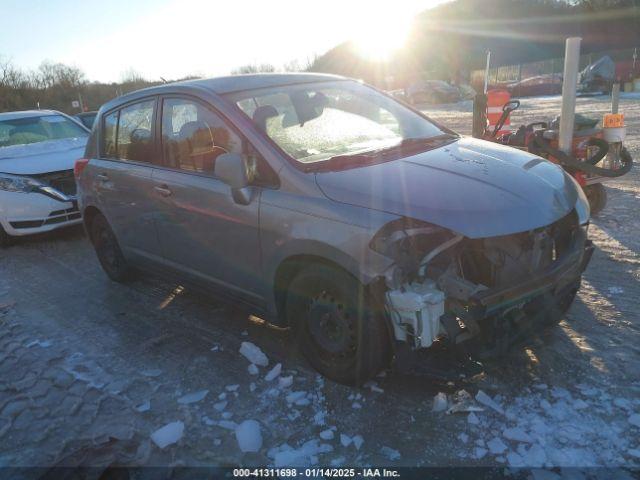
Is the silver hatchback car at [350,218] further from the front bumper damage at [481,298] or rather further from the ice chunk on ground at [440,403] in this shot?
the ice chunk on ground at [440,403]

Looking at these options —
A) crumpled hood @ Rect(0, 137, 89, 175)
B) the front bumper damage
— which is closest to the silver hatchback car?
the front bumper damage

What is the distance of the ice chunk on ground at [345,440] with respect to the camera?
9.43 ft

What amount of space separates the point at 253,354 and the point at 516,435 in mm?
1801

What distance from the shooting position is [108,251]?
5.49 metres

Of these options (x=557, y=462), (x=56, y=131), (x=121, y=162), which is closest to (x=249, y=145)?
(x=121, y=162)

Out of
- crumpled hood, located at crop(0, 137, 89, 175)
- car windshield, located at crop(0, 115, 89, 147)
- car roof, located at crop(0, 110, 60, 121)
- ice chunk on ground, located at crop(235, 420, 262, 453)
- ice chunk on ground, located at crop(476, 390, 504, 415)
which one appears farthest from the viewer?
car roof, located at crop(0, 110, 60, 121)

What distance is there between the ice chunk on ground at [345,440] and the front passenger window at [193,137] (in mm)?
1918

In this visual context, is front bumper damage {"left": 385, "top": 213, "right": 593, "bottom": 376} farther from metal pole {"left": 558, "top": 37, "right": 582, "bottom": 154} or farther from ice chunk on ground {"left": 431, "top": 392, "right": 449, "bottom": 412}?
metal pole {"left": 558, "top": 37, "right": 582, "bottom": 154}

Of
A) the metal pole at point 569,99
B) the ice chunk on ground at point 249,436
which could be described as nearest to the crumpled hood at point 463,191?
the ice chunk on ground at point 249,436

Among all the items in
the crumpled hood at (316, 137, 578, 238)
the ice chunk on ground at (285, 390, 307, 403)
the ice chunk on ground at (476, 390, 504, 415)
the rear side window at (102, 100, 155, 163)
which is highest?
the rear side window at (102, 100, 155, 163)

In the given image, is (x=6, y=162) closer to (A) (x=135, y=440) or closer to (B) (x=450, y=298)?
(A) (x=135, y=440)

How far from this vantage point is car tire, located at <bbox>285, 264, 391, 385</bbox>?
304cm

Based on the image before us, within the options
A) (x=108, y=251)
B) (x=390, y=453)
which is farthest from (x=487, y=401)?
(x=108, y=251)

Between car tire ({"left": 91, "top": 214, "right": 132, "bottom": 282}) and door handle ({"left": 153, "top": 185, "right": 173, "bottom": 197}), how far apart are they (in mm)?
1204
